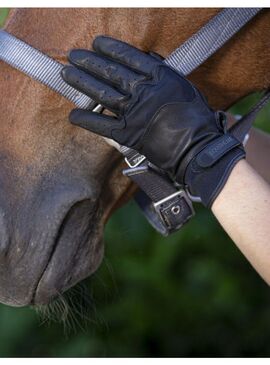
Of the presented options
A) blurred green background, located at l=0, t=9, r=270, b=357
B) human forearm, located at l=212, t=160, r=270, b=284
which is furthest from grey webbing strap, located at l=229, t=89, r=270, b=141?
blurred green background, located at l=0, t=9, r=270, b=357

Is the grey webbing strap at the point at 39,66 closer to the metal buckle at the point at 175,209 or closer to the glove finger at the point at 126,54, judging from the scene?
the glove finger at the point at 126,54

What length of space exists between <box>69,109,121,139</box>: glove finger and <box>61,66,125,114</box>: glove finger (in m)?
0.02

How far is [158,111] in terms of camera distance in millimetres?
1407

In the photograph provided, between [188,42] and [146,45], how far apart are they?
0.09m

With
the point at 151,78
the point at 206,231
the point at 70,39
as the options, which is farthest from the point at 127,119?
the point at 206,231

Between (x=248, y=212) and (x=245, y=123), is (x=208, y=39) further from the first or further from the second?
(x=248, y=212)

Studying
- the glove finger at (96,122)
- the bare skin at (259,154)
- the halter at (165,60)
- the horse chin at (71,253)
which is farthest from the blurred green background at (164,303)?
the glove finger at (96,122)

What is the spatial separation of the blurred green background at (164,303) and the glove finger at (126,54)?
143 cm

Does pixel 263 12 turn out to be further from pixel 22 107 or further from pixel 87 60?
pixel 22 107

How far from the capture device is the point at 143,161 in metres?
1.55

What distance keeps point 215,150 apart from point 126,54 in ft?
0.77

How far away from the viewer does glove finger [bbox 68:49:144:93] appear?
1404 mm

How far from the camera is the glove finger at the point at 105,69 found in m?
1.40
